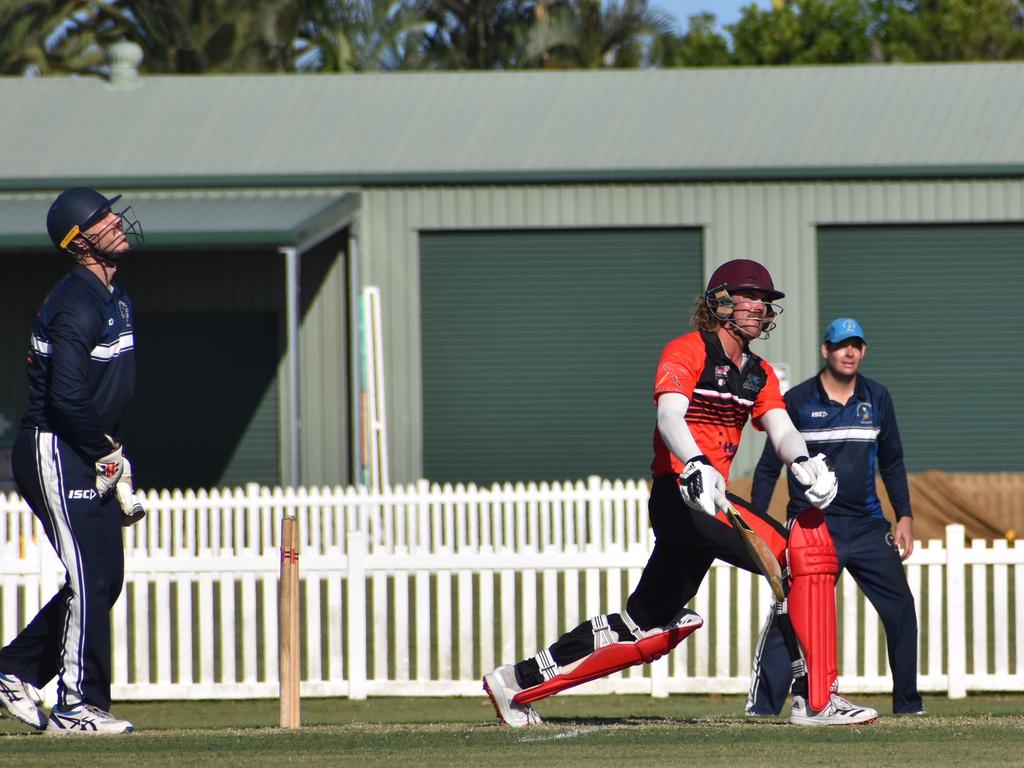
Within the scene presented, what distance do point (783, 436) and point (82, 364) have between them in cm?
276

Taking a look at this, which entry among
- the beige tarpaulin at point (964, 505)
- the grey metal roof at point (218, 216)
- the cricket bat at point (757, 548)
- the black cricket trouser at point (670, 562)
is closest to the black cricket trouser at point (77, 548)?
the black cricket trouser at point (670, 562)

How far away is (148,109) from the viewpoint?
2283 cm

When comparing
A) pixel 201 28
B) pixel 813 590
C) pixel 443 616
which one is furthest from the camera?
pixel 201 28

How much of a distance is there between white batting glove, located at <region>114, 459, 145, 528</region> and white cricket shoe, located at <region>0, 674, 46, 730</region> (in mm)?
768

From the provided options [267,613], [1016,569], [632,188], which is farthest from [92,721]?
[632,188]

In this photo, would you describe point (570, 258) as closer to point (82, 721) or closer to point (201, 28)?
point (82, 721)

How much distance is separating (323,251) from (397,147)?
5.44ft

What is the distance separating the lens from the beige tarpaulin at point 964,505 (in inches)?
684

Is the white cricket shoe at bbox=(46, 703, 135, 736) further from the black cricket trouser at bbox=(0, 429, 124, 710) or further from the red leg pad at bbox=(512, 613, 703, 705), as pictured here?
the red leg pad at bbox=(512, 613, 703, 705)

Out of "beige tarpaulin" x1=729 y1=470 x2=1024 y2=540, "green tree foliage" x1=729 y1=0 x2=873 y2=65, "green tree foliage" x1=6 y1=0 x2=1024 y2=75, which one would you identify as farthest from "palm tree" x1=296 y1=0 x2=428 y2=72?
"beige tarpaulin" x1=729 y1=470 x2=1024 y2=540

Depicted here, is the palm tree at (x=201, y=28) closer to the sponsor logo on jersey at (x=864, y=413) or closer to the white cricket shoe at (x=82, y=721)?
the sponsor logo on jersey at (x=864, y=413)

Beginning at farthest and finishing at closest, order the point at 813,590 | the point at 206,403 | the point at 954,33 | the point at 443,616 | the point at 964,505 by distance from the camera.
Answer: the point at 954,33
the point at 206,403
the point at 964,505
the point at 443,616
the point at 813,590

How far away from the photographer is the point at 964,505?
17.6 m

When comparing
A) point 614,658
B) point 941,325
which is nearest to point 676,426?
point 614,658
